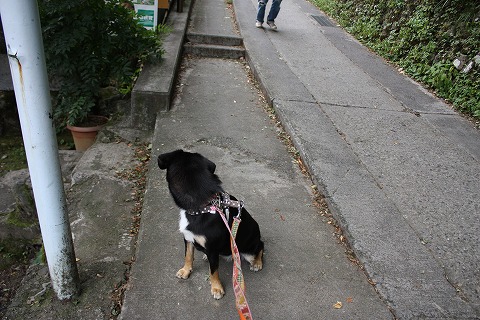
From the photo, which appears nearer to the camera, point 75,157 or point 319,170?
point 319,170

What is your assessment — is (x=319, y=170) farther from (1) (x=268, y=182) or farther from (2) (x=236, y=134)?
(2) (x=236, y=134)

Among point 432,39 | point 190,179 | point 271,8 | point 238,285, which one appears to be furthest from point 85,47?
point 432,39

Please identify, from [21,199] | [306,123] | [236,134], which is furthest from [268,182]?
[21,199]

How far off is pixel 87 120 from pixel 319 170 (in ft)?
10.4

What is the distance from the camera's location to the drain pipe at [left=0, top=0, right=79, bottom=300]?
5.83 ft

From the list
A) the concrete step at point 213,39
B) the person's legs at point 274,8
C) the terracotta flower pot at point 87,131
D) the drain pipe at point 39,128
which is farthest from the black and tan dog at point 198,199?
the person's legs at point 274,8

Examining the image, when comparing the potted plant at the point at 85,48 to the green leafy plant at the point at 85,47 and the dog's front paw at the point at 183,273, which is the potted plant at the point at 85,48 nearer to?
the green leafy plant at the point at 85,47

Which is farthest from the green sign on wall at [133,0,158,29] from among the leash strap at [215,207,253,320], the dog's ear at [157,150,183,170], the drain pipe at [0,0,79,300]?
the leash strap at [215,207,253,320]

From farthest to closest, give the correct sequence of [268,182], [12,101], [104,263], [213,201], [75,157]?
[12,101]
[75,157]
[268,182]
[104,263]
[213,201]

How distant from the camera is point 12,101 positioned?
584cm

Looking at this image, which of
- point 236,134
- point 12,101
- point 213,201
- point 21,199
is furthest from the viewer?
point 12,101

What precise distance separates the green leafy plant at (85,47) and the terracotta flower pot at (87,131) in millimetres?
112

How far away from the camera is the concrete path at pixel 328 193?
2.60m

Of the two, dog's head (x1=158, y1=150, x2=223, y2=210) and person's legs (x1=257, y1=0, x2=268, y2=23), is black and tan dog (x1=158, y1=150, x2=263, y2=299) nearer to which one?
dog's head (x1=158, y1=150, x2=223, y2=210)
